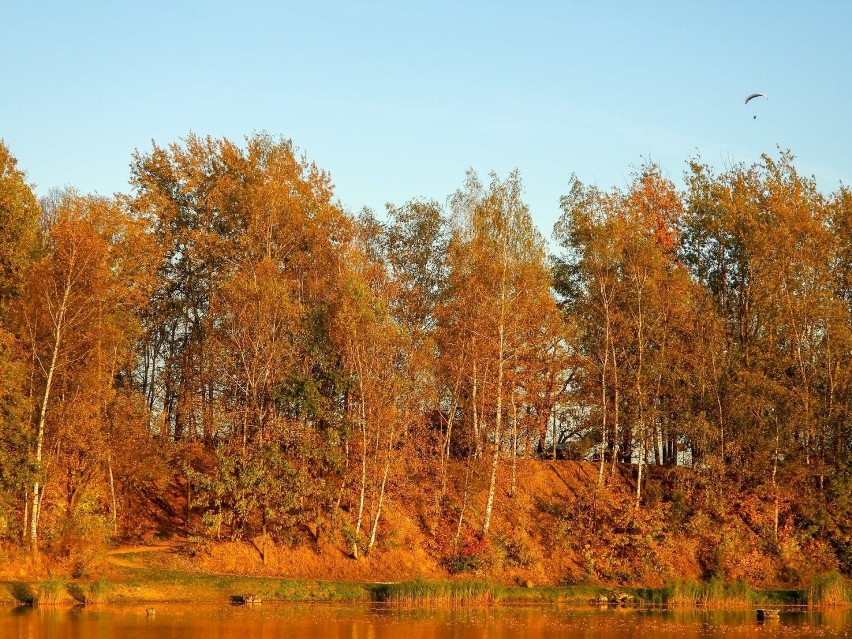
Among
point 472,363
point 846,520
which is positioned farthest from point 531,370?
point 846,520

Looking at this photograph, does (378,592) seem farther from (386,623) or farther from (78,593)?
(78,593)

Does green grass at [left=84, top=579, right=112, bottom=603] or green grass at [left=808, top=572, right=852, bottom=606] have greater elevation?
green grass at [left=84, top=579, right=112, bottom=603]

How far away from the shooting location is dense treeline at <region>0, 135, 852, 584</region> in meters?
45.9

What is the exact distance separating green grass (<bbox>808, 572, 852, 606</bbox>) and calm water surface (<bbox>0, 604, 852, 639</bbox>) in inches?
113

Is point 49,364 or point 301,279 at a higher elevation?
point 301,279

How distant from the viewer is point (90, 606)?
39125mm

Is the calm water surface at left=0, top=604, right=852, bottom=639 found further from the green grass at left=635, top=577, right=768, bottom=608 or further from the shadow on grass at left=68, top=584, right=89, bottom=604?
the green grass at left=635, top=577, right=768, bottom=608

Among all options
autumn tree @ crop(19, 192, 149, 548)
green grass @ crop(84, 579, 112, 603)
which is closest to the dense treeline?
autumn tree @ crop(19, 192, 149, 548)

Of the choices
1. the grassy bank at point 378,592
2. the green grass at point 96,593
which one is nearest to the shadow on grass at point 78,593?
the grassy bank at point 378,592

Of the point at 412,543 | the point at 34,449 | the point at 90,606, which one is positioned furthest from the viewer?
the point at 412,543

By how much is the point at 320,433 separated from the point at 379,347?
5110 mm

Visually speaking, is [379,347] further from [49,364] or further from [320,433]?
[49,364]

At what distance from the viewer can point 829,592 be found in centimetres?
4644

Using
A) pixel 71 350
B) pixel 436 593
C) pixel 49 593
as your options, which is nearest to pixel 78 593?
pixel 49 593
